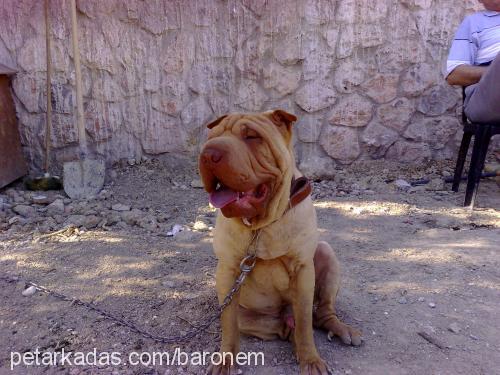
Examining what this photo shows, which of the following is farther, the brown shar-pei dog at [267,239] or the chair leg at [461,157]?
the chair leg at [461,157]

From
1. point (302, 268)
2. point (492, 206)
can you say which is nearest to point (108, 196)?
point (302, 268)

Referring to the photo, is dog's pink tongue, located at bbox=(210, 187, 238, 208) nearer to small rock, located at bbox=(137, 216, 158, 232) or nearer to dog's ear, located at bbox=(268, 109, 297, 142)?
dog's ear, located at bbox=(268, 109, 297, 142)

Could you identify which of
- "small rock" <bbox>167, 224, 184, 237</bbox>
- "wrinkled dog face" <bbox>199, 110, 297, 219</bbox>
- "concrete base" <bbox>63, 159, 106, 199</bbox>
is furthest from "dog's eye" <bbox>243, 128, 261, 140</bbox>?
"concrete base" <bbox>63, 159, 106, 199</bbox>

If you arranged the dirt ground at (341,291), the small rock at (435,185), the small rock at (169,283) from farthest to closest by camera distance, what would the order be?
1. the small rock at (435,185)
2. the small rock at (169,283)
3. the dirt ground at (341,291)

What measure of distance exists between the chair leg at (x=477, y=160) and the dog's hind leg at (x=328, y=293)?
2.57 m

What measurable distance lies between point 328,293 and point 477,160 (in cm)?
271

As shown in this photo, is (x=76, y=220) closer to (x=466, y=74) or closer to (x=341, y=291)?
(x=341, y=291)

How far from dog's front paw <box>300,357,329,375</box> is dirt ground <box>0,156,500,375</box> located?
0.08 metres

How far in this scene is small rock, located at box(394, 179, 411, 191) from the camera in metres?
5.12

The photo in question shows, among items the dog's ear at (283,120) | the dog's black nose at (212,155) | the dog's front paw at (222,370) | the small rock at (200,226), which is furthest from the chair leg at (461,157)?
the dog's black nose at (212,155)

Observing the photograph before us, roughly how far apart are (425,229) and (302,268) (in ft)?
7.50

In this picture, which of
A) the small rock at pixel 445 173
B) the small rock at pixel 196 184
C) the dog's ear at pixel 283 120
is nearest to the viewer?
the dog's ear at pixel 283 120

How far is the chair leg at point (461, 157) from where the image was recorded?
188 inches

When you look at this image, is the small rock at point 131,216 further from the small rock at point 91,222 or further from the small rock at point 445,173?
the small rock at point 445,173
